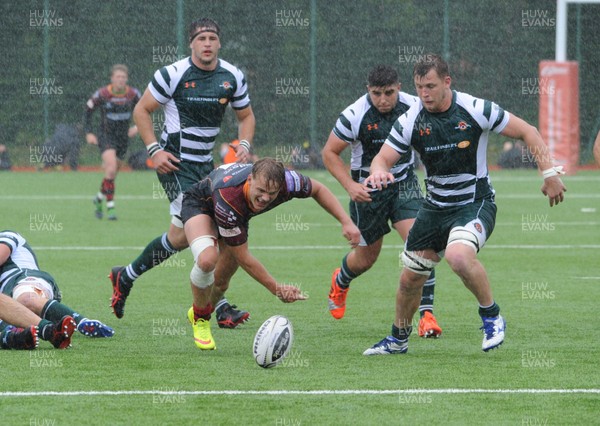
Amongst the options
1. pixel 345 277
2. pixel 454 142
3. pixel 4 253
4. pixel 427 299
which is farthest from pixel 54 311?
pixel 454 142

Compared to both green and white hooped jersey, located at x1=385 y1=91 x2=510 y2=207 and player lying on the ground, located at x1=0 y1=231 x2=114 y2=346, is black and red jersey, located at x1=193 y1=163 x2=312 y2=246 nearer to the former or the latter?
green and white hooped jersey, located at x1=385 y1=91 x2=510 y2=207

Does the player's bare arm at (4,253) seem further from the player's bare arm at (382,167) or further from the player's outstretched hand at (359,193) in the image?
the player's bare arm at (382,167)

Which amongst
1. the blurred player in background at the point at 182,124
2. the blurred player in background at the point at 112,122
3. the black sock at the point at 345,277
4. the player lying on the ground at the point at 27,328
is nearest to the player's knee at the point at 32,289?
the player lying on the ground at the point at 27,328

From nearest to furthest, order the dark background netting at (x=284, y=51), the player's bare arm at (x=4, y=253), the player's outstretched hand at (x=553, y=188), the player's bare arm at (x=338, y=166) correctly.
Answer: the player's outstretched hand at (x=553, y=188), the player's bare arm at (x=4, y=253), the player's bare arm at (x=338, y=166), the dark background netting at (x=284, y=51)

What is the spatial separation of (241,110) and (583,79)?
2172 cm

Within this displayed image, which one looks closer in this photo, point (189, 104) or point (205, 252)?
point (205, 252)

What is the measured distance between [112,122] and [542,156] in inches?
449

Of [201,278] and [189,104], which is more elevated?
[189,104]

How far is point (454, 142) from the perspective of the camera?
767 cm

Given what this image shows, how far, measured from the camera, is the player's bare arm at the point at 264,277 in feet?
22.6

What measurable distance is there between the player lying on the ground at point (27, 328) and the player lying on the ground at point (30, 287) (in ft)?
0.83

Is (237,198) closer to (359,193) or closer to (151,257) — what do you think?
(359,193)

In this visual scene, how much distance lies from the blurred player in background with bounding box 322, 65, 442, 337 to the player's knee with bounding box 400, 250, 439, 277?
968mm

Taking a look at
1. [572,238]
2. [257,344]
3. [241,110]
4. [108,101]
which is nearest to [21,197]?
[108,101]
